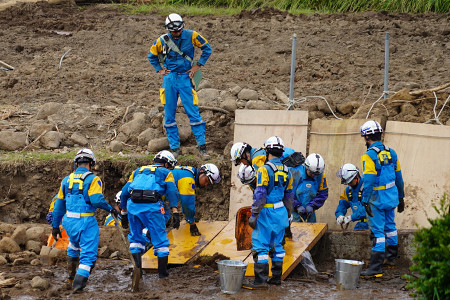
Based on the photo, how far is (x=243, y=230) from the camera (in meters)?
10.8

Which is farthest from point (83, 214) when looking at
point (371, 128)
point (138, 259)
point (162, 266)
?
point (371, 128)

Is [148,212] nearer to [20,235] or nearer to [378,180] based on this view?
[20,235]

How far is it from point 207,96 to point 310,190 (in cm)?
Answer: 427

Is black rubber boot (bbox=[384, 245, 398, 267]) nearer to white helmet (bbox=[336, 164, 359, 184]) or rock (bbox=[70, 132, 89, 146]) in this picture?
white helmet (bbox=[336, 164, 359, 184])

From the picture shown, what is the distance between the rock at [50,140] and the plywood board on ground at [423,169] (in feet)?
22.0

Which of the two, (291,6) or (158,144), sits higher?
(291,6)

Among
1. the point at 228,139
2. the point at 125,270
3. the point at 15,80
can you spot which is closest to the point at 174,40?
the point at 228,139

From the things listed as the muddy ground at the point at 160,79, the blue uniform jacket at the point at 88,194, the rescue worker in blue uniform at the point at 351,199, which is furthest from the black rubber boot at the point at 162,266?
the rescue worker in blue uniform at the point at 351,199

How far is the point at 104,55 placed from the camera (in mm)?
19547

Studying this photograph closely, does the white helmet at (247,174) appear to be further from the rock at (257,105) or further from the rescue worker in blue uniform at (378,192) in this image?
the rock at (257,105)

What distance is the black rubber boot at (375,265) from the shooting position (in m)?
9.91

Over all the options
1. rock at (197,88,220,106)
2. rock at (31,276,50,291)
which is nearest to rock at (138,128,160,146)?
rock at (197,88,220,106)

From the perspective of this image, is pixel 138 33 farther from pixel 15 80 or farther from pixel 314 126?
pixel 314 126

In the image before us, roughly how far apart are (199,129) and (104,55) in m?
7.52
